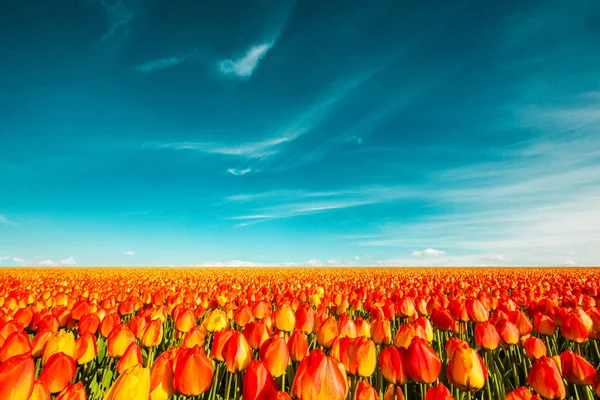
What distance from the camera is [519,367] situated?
15.0 feet

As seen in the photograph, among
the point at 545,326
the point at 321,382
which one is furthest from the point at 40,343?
the point at 545,326

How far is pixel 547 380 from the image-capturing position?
8.06ft

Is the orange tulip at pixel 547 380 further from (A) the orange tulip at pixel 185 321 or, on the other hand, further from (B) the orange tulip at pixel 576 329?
(A) the orange tulip at pixel 185 321

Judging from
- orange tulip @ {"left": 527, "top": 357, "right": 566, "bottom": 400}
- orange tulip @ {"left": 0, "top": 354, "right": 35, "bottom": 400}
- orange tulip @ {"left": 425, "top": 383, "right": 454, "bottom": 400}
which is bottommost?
orange tulip @ {"left": 527, "top": 357, "right": 566, "bottom": 400}

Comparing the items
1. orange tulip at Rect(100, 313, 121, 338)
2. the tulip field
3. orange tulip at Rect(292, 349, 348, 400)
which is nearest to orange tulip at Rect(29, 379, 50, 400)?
the tulip field

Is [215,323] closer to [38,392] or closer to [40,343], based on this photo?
[40,343]

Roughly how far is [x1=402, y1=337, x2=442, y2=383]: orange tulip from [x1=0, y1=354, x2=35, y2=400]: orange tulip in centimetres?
223

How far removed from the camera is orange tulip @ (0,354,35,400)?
1.75 meters

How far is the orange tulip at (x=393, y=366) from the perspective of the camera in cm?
254

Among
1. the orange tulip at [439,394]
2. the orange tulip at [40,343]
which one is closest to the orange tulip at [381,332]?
the orange tulip at [439,394]

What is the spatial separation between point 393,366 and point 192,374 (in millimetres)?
1381

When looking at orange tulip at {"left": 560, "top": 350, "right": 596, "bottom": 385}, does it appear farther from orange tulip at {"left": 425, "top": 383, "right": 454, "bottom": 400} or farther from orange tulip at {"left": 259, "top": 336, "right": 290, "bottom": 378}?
orange tulip at {"left": 259, "top": 336, "right": 290, "bottom": 378}

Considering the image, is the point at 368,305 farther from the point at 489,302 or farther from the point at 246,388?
the point at 246,388

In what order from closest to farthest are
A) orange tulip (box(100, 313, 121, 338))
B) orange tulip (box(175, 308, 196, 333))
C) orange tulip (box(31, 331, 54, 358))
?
orange tulip (box(31, 331, 54, 358))
orange tulip (box(100, 313, 121, 338))
orange tulip (box(175, 308, 196, 333))
